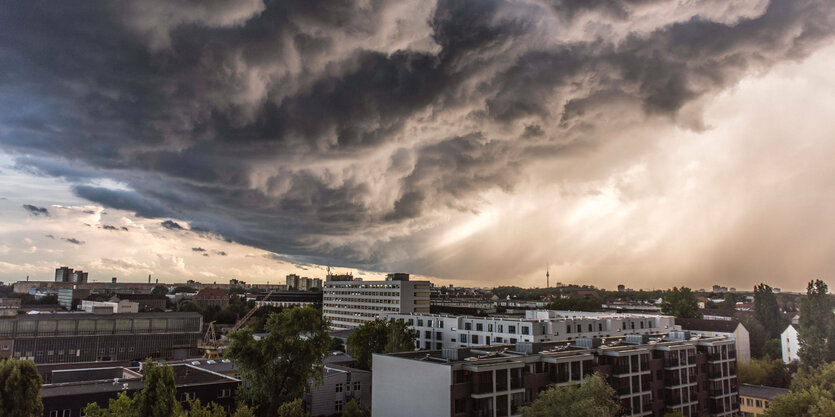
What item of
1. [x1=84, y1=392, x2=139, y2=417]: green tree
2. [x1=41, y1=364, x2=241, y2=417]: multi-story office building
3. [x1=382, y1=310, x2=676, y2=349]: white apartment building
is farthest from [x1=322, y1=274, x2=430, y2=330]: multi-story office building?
[x1=84, y1=392, x2=139, y2=417]: green tree

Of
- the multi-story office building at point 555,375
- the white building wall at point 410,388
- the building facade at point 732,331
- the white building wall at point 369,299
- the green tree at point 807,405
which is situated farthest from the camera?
the white building wall at point 369,299

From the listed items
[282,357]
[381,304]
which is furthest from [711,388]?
[381,304]

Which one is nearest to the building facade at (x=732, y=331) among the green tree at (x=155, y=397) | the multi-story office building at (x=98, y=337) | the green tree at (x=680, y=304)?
the green tree at (x=680, y=304)

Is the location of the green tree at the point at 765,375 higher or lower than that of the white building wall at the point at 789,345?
lower

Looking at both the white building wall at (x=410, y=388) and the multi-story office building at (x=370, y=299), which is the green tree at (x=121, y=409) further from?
the multi-story office building at (x=370, y=299)

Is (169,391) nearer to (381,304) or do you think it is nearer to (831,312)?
(831,312)

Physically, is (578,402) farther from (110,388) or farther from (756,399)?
(756,399)
